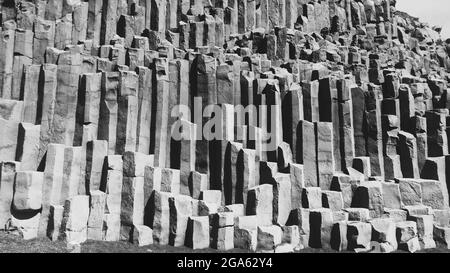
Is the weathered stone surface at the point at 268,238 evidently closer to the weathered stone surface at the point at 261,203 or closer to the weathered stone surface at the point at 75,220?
the weathered stone surface at the point at 261,203

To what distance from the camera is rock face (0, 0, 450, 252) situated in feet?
47.1

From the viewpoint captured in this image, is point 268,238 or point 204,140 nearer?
point 268,238

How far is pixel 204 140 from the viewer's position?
55.9 feet

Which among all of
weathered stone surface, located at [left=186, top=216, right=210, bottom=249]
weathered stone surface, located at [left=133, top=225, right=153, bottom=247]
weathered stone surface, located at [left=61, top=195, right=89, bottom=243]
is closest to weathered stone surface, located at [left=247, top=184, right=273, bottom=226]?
weathered stone surface, located at [left=186, top=216, right=210, bottom=249]

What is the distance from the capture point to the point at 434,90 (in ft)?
73.9

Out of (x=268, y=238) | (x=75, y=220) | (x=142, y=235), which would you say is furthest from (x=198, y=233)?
(x=75, y=220)

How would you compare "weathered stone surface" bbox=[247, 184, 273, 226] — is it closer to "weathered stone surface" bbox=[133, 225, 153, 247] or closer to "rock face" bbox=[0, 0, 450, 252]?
"rock face" bbox=[0, 0, 450, 252]

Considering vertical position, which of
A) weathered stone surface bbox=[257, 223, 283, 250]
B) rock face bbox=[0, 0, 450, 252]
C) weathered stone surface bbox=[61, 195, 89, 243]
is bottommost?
weathered stone surface bbox=[257, 223, 283, 250]

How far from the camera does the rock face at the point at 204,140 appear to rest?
1435cm

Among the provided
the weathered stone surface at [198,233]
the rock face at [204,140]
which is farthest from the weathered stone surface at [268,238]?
the weathered stone surface at [198,233]

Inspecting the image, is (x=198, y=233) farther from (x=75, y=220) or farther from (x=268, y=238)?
(x=75, y=220)

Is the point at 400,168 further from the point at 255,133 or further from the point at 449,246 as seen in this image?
the point at 255,133

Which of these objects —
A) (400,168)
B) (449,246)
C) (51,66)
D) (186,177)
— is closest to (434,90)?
(400,168)

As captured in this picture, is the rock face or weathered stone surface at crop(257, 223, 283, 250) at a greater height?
the rock face
